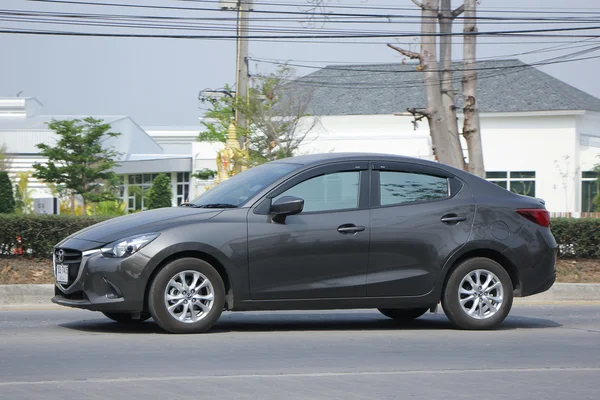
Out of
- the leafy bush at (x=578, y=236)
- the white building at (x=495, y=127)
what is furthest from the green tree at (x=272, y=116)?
the leafy bush at (x=578, y=236)

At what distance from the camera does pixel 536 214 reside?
1001 cm

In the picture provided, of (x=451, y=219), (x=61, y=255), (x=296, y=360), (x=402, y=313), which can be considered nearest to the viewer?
(x=296, y=360)

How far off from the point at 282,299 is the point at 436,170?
2113 millimetres

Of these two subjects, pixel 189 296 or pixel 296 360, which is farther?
pixel 189 296

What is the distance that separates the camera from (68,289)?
349 inches

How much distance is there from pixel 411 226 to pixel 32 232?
22.0ft

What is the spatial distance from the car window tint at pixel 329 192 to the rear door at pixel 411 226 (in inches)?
8.2

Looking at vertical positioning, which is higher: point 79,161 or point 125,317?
point 79,161

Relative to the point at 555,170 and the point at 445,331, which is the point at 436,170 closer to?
the point at 445,331

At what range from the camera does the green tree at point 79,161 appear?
4422 cm

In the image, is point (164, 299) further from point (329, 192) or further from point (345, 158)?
point (345, 158)

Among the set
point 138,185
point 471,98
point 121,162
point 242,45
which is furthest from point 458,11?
point 138,185

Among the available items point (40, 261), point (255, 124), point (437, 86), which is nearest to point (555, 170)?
point (255, 124)

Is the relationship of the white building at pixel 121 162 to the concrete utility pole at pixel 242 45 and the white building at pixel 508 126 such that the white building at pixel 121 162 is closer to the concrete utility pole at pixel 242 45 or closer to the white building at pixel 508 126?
the white building at pixel 508 126
